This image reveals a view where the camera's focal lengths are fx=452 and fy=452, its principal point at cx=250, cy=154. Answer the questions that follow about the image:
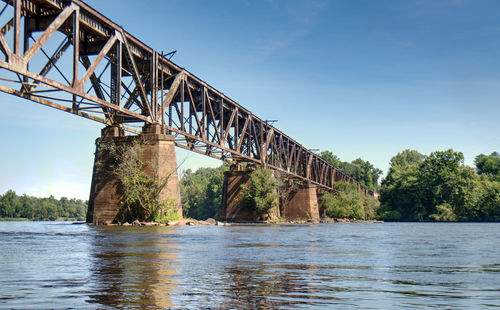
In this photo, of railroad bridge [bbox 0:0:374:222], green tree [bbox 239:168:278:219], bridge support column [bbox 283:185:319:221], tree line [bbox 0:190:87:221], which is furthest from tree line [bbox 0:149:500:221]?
tree line [bbox 0:190:87:221]

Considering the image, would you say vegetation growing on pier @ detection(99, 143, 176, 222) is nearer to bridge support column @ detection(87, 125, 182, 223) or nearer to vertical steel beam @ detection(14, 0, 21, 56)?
bridge support column @ detection(87, 125, 182, 223)

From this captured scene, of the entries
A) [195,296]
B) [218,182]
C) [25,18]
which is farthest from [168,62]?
[218,182]

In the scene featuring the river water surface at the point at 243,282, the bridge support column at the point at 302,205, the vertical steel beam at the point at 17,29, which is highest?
the vertical steel beam at the point at 17,29

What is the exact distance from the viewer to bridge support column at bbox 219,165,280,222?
54.3 meters

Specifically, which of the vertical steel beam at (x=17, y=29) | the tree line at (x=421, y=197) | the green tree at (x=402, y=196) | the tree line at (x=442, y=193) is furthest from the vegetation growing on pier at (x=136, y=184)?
the green tree at (x=402, y=196)

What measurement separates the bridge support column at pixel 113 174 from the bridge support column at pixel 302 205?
142ft

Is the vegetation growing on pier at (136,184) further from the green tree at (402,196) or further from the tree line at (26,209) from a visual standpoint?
the tree line at (26,209)

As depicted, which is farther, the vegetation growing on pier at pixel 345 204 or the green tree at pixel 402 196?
the green tree at pixel 402 196

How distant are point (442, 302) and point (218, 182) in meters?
100

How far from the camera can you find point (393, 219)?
103m

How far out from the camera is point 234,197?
55.2 metres

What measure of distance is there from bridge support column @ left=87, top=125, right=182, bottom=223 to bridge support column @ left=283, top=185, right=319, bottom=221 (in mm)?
43294

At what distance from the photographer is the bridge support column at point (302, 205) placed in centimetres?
7038

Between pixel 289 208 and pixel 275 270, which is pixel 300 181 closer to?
pixel 289 208
